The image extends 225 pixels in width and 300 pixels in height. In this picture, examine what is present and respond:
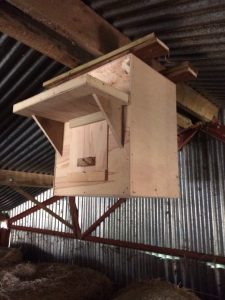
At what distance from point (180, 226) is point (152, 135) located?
326cm

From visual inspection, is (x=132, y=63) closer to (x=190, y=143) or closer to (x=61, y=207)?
(x=190, y=143)

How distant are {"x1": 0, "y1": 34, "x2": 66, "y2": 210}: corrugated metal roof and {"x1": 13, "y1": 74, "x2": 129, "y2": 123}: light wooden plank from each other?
3.05 ft

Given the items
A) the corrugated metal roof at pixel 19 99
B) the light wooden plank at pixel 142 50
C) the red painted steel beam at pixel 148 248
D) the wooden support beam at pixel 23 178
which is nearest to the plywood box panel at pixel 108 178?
the light wooden plank at pixel 142 50

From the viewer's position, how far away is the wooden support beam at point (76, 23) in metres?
1.53

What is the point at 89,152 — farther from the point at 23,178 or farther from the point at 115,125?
the point at 23,178

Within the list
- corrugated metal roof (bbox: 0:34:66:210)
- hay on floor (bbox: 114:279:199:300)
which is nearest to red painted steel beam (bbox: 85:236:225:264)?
hay on floor (bbox: 114:279:199:300)

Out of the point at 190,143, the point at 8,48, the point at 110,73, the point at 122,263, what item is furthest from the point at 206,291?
the point at 8,48

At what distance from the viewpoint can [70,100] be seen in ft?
4.81

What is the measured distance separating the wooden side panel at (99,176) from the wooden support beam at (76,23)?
0.57m

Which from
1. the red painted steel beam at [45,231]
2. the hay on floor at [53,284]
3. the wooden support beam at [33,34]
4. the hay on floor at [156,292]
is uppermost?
the wooden support beam at [33,34]

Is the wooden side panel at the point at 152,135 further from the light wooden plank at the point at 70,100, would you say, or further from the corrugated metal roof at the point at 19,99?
the corrugated metal roof at the point at 19,99

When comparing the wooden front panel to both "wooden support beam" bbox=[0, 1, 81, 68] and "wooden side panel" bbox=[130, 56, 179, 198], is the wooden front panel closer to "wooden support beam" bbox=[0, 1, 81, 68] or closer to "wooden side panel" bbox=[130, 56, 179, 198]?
"wooden side panel" bbox=[130, 56, 179, 198]

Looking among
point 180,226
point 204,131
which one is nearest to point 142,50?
point 204,131

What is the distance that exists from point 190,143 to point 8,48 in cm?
313
